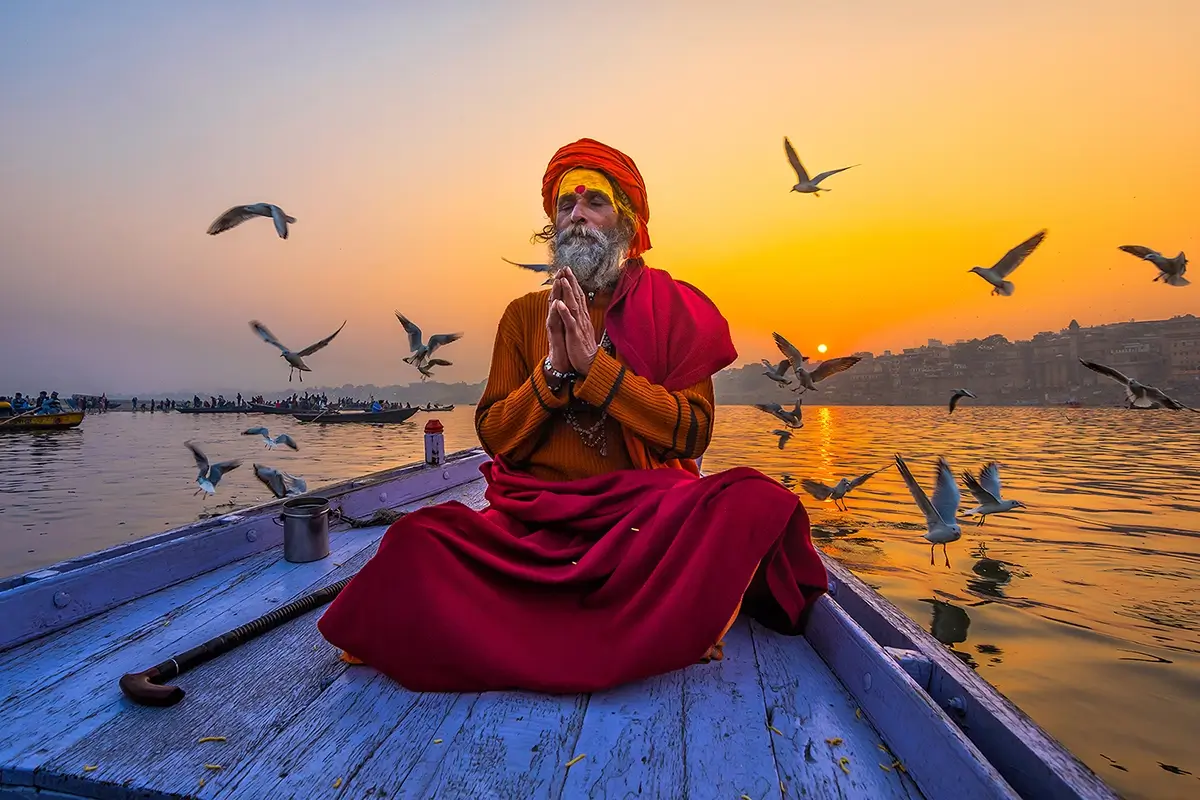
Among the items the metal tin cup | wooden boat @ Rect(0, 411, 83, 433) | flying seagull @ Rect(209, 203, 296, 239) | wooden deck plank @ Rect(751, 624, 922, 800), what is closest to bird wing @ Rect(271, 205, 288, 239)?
flying seagull @ Rect(209, 203, 296, 239)

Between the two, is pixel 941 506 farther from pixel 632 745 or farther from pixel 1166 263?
pixel 632 745

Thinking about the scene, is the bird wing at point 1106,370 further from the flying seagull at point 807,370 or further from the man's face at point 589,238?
the man's face at point 589,238

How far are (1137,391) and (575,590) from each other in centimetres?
521

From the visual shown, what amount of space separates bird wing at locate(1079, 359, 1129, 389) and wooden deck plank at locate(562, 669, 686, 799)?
4279 mm

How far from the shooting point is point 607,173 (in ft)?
8.88

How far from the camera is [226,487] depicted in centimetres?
1307

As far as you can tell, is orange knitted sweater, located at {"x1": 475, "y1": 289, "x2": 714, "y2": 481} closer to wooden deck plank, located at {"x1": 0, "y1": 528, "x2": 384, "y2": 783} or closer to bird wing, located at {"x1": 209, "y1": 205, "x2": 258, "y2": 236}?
wooden deck plank, located at {"x1": 0, "y1": 528, "x2": 384, "y2": 783}

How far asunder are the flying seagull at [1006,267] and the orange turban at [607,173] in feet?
12.7

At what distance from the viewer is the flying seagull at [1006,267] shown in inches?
200

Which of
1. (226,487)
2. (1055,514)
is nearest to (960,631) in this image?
(1055,514)

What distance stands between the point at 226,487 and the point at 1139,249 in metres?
15.6

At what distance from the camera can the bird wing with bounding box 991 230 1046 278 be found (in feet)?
16.7

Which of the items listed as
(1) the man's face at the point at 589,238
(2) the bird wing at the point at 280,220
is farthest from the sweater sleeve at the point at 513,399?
(2) the bird wing at the point at 280,220

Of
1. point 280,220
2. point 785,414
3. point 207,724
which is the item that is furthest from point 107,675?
point 785,414
